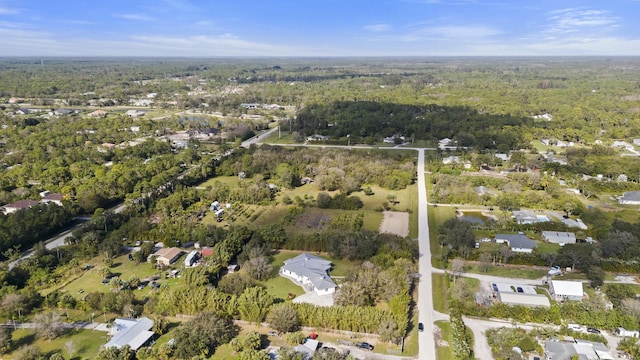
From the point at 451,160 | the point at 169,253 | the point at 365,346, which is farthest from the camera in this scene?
the point at 451,160

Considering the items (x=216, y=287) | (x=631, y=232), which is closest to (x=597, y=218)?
(x=631, y=232)

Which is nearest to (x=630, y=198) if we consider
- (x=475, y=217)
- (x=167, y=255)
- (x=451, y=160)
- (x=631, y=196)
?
(x=631, y=196)

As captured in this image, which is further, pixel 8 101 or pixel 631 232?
pixel 8 101

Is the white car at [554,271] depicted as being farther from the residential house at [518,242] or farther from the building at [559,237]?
the building at [559,237]

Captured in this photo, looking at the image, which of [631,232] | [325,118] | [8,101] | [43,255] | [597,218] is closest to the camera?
[43,255]

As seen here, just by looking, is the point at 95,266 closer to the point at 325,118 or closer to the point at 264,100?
the point at 325,118

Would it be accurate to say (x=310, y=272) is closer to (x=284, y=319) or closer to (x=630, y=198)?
(x=284, y=319)

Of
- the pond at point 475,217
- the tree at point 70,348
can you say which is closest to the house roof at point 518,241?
the pond at point 475,217

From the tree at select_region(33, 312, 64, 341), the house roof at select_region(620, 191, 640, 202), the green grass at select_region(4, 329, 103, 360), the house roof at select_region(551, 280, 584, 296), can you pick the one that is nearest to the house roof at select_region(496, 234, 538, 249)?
the house roof at select_region(551, 280, 584, 296)
